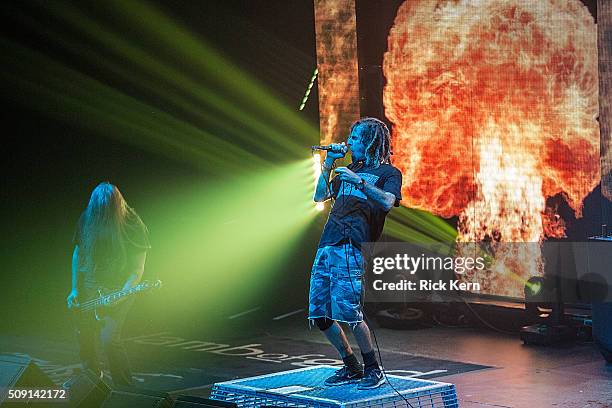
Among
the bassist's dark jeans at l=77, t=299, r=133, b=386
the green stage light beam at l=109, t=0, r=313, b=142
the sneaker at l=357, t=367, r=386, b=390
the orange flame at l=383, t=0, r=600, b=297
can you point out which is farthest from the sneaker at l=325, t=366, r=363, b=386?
the green stage light beam at l=109, t=0, r=313, b=142

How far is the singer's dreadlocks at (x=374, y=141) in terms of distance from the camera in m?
5.17

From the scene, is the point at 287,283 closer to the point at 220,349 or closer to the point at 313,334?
the point at 313,334

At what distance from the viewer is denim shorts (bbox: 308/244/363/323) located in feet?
16.5

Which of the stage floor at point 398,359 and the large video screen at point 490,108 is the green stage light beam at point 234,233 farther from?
the large video screen at point 490,108

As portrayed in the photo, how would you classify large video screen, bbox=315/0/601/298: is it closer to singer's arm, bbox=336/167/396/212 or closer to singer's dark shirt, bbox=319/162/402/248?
singer's dark shirt, bbox=319/162/402/248

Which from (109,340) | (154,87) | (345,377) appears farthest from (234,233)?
(345,377)

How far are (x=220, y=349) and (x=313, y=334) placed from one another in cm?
127

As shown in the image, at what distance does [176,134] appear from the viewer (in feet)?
33.4

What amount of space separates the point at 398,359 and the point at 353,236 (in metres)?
3.53

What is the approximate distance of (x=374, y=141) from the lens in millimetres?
5172

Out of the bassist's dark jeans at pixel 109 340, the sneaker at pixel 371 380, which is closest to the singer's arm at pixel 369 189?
the sneaker at pixel 371 380

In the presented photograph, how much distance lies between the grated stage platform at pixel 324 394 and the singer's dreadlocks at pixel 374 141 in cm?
129

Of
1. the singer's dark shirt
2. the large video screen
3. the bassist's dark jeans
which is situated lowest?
the bassist's dark jeans

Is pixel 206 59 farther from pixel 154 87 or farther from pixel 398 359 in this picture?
pixel 398 359
